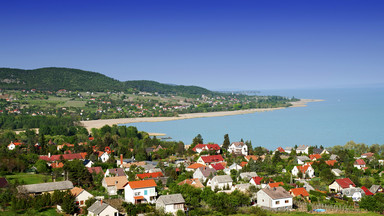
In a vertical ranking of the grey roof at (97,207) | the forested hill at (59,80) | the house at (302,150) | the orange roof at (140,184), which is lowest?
the house at (302,150)

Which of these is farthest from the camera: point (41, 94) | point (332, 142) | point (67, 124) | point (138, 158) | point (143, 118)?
point (41, 94)

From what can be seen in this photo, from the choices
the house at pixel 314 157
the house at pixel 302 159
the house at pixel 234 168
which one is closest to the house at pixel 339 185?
the house at pixel 234 168

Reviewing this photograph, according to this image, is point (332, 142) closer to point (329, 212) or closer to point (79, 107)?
point (329, 212)

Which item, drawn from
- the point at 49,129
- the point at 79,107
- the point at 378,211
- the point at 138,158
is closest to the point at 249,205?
the point at 378,211

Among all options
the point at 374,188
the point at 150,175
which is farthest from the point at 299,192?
the point at 150,175

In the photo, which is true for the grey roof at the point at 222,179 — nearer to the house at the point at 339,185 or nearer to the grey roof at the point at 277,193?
the grey roof at the point at 277,193

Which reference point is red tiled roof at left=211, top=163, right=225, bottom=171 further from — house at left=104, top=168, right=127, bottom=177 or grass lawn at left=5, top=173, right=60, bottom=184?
grass lawn at left=5, top=173, right=60, bottom=184

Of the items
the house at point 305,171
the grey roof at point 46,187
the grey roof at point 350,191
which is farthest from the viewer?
the house at point 305,171
